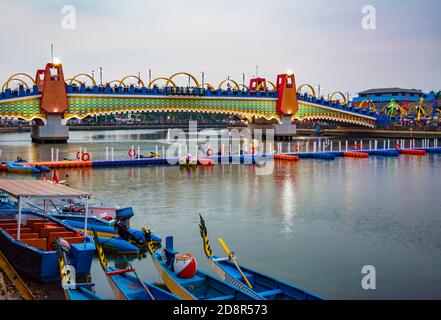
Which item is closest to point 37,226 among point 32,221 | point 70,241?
point 32,221

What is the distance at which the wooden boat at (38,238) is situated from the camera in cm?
1792

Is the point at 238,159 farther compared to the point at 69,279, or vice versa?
the point at 238,159

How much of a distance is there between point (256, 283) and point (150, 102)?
76913 mm

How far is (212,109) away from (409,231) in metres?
72.2

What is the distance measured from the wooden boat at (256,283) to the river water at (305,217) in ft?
8.16

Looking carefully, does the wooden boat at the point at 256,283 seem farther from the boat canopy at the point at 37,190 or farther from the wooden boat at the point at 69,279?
the boat canopy at the point at 37,190

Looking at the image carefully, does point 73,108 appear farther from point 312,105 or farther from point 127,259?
point 127,259

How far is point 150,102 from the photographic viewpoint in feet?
298

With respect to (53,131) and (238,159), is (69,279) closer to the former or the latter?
(238,159)

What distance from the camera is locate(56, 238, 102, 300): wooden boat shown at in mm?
14852

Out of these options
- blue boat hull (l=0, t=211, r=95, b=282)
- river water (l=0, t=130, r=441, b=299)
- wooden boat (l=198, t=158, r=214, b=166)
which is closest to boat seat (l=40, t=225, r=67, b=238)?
blue boat hull (l=0, t=211, r=95, b=282)

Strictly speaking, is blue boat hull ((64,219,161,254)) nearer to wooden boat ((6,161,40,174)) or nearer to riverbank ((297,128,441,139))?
wooden boat ((6,161,40,174))

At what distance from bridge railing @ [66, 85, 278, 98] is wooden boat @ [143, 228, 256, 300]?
71520 mm
